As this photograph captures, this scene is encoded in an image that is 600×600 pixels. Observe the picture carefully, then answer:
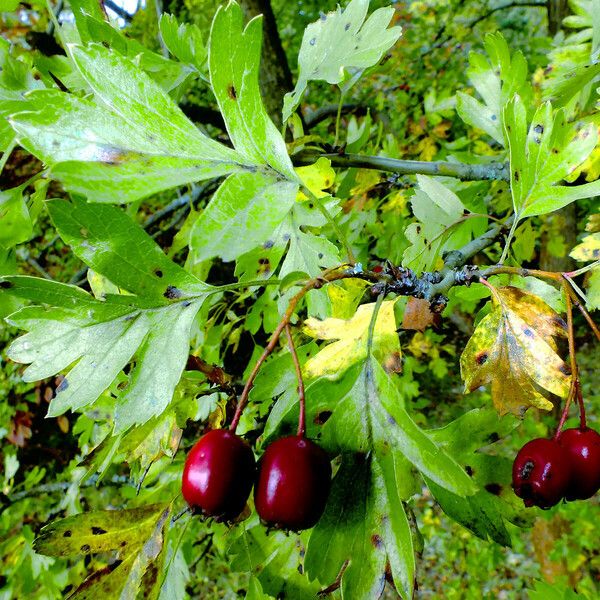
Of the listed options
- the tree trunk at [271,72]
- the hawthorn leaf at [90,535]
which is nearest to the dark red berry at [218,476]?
the hawthorn leaf at [90,535]

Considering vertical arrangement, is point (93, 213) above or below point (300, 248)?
above

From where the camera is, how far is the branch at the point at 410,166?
1.23 metres

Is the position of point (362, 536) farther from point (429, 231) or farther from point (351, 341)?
point (429, 231)

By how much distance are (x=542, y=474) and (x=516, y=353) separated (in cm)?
17

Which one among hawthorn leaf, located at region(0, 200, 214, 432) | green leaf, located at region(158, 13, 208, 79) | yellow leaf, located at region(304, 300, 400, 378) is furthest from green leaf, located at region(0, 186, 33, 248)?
yellow leaf, located at region(304, 300, 400, 378)

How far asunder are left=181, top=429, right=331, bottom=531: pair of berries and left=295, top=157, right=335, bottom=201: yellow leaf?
678 millimetres

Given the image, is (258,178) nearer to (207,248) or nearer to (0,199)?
(207,248)

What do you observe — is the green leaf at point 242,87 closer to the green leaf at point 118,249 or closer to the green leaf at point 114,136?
the green leaf at point 114,136

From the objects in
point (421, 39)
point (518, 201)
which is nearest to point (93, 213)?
point (518, 201)

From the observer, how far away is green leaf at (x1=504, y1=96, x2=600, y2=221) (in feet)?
2.59

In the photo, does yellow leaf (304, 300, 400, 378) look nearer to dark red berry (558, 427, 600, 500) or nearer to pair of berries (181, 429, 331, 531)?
pair of berries (181, 429, 331, 531)

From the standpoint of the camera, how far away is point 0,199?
94 centimetres

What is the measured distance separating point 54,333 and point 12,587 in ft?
5.98

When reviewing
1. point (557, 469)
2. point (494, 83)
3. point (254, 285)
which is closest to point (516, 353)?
point (557, 469)
